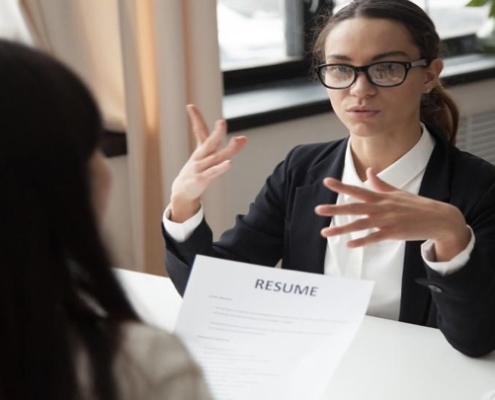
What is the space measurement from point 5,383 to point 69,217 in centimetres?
14

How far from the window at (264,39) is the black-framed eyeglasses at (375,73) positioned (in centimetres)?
129

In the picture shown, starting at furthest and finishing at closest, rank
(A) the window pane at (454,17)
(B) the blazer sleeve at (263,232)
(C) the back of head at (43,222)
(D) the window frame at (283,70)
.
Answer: (A) the window pane at (454,17)
(D) the window frame at (283,70)
(B) the blazer sleeve at (263,232)
(C) the back of head at (43,222)

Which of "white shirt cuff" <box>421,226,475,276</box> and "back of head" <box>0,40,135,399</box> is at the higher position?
"back of head" <box>0,40,135,399</box>

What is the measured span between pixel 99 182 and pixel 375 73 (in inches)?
33.5

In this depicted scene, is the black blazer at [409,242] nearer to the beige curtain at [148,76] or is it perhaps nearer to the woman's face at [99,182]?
the beige curtain at [148,76]

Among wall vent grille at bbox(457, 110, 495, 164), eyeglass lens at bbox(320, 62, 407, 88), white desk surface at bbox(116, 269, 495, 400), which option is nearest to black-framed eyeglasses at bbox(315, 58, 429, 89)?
eyeglass lens at bbox(320, 62, 407, 88)

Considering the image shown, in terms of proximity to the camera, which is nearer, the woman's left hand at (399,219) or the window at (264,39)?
the woman's left hand at (399,219)

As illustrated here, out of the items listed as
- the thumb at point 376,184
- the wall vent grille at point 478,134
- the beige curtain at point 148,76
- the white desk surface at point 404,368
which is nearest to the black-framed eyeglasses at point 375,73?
the thumb at point 376,184

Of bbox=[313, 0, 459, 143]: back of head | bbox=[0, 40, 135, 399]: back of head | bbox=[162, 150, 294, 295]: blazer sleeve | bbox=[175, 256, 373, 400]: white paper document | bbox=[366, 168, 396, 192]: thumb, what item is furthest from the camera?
bbox=[162, 150, 294, 295]: blazer sleeve

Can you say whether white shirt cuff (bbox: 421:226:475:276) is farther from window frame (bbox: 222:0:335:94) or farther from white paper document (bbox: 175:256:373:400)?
window frame (bbox: 222:0:335:94)

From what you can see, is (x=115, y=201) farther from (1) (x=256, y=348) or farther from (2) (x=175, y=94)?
(1) (x=256, y=348)

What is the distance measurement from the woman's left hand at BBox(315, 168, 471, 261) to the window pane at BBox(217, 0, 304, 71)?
162 centimetres

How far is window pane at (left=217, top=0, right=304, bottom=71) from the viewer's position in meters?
2.86

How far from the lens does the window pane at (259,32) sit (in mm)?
2861
